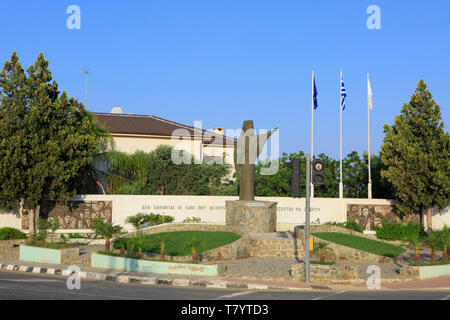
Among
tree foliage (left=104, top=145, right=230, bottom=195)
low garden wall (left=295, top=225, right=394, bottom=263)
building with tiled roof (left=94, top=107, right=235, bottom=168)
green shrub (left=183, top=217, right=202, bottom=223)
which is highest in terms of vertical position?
building with tiled roof (left=94, top=107, right=235, bottom=168)

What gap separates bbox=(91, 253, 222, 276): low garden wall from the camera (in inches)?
753

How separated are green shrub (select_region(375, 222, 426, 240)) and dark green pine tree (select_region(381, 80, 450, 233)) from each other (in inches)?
32.5

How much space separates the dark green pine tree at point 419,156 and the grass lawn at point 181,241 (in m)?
11.2

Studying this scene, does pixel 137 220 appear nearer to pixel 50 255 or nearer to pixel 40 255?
pixel 40 255

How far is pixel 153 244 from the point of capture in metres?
25.0

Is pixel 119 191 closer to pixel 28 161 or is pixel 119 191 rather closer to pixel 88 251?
pixel 28 161

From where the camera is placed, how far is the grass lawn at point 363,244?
26.0 m

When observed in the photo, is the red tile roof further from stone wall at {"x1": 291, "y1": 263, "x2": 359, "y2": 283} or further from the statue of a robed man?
stone wall at {"x1": 291, "y1": 263, "x2": 359, "y2": 283}

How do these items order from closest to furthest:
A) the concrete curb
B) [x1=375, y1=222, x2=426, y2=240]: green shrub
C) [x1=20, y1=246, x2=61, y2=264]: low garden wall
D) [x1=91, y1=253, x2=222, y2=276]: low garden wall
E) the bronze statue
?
the concrete curb, [x1=91, y1=253, x2=222, y2=276]: low garden wall, [x1=20, y1=246, x2=61, y2=264]: low garden wall, the bronze statue, [x1=375, y1=222, x2=426, y2=240]: green shrub

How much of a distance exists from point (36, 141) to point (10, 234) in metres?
5.14

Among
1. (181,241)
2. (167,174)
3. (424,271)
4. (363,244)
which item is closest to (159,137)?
(167,174)

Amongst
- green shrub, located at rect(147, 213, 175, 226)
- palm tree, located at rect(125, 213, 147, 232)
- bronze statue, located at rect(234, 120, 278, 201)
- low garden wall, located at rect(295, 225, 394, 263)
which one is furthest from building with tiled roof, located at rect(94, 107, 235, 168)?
low garden wall, located at rect(295, 225, 394, 263)
